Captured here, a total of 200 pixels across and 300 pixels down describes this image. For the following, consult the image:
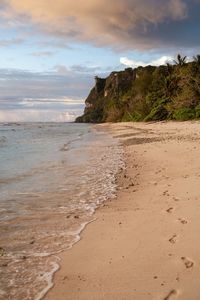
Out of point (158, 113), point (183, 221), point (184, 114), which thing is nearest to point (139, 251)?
point (183, 221)

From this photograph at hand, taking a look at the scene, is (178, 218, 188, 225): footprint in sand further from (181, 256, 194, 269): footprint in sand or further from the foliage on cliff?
the foliage on cliff

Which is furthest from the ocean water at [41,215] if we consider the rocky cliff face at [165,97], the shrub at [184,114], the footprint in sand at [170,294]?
the rocky cliff face at [165,97]

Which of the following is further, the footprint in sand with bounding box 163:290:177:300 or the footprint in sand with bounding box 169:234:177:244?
the footprint in sand with bounding box 169:234:177:244

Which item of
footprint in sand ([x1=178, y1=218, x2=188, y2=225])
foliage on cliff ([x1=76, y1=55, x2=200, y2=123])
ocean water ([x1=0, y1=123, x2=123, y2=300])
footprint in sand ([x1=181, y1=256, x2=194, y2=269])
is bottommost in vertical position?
ocean water ([x1=0, y1=123, x2=123, y2=300])

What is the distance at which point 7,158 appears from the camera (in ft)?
58.7

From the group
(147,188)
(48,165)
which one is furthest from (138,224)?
(48,165)

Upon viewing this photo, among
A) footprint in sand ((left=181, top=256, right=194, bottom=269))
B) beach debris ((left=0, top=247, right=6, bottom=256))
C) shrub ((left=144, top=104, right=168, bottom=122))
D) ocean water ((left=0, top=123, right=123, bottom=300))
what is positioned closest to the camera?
footprint in sand ((left=181, top=256, right=194, bottom=269))

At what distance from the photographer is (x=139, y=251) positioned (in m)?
4.93

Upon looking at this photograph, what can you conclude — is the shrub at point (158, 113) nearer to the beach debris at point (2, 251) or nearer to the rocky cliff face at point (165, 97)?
the rocky cliff face at point (165, 97)

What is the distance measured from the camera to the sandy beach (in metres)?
3.91

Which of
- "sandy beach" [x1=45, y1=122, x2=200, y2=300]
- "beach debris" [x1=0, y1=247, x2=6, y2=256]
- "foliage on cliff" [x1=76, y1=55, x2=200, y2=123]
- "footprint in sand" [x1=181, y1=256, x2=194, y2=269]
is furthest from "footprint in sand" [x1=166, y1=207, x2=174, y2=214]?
"foliage on cliff" [x1=76, y1=55, x2=200, y2=123]

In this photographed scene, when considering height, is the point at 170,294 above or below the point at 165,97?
below

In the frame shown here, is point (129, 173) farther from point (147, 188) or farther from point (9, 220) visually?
point (9, 220)

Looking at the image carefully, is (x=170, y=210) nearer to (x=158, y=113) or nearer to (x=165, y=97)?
(x=158, y=113)
